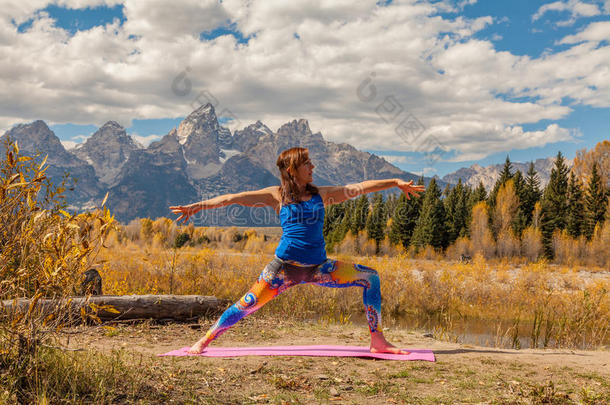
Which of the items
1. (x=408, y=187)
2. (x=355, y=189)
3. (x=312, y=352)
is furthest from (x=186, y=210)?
(x=408, y=187)

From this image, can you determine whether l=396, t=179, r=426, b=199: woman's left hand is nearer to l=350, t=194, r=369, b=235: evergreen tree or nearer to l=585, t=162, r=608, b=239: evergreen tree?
l=585, t=162, r=608, b=239: evergreen tree

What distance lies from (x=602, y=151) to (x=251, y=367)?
70887 millimetres

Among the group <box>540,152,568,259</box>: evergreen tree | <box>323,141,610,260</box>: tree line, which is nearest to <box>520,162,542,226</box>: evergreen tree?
<box>323,141,610,260</box>: tree line

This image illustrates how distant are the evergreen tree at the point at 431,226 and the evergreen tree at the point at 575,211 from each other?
1289 centimetres

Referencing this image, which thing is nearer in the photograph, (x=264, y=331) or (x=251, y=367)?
(x=251, y=367)

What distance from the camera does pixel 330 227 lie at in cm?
6419

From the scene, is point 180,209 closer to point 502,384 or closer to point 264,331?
point 264,331

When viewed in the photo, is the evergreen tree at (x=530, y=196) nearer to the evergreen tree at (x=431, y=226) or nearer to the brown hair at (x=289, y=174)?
the evergreen tree at (x=431, y=226)

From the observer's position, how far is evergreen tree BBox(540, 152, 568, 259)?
156ft

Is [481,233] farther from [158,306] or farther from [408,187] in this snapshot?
[408,187]

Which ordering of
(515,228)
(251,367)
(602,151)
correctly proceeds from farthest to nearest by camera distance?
1. (602,151)
2. (515,228)
3. (251,367)

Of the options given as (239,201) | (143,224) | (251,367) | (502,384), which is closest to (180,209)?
(239,201)

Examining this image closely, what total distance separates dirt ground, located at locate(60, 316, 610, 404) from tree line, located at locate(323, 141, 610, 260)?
132 ft

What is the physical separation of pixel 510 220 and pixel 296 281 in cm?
5047
